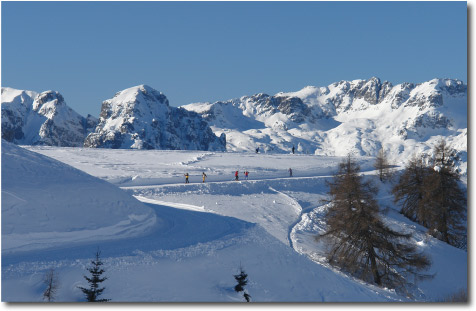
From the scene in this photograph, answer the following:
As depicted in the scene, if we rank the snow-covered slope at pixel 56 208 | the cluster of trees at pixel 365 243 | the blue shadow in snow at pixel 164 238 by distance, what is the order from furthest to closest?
the cluster of trees at pixel 365 243, the snow-covered slope at pixel 56 208, the blue shadow in snow at pixel 164 238

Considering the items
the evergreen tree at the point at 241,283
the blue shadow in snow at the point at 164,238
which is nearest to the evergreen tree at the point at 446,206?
the blue shadow in snow at the point at 164,238

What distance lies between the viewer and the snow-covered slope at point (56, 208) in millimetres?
18281

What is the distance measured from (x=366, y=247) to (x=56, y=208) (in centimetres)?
1766

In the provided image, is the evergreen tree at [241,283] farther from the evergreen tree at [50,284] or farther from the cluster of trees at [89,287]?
the evergreen tree at [50,284]

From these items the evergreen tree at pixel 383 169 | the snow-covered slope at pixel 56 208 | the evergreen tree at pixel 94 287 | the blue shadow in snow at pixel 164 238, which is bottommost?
the evergreen tree at pixel 94 287

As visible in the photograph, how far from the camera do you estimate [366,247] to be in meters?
26.4

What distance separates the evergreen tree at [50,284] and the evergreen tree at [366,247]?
17.2 meters

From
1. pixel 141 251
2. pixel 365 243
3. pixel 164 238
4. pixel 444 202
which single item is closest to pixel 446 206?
pixel 444 202

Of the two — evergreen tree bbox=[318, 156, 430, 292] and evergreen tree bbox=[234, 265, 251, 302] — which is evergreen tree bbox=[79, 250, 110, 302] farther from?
evergreen tree bbox=[318, 156, 430, 292]

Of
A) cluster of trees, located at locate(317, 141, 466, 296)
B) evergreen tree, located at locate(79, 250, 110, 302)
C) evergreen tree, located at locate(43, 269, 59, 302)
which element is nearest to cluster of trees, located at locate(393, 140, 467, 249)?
cluster of trees, located at locate(317, 141, 466, 296)

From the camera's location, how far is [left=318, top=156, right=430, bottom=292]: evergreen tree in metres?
26.0

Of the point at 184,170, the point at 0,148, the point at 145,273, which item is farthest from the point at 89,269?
the point at 184,170

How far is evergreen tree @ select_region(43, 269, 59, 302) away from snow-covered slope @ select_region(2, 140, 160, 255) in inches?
107

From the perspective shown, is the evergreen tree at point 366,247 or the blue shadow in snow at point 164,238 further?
the evergreen tree at point 366,247
